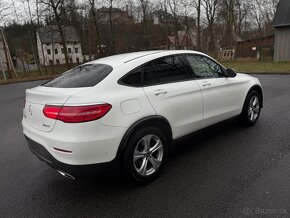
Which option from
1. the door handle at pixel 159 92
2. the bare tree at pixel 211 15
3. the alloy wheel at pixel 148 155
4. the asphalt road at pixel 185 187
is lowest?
the asphalt road at pixel 185 187

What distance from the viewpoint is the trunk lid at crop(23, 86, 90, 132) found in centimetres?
266

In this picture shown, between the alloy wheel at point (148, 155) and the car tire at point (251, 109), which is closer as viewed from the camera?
the alloy wheel at point (148, 155)

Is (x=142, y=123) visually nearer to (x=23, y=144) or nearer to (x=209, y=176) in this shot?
(x=209, y=176)

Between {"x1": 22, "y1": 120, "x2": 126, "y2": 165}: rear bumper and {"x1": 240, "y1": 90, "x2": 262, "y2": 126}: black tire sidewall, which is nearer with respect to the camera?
{"x1": 22, "y1": 120, "x2": 126, "y2": 165}: rear bumper

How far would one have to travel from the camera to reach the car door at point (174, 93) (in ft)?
10.1

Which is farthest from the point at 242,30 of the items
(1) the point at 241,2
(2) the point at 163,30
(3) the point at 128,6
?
(3) the point at 128,6

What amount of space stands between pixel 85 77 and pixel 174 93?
3.85ft

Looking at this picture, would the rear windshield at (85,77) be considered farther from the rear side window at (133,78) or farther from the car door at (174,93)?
the car door at (174,93)

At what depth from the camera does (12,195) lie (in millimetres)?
3055

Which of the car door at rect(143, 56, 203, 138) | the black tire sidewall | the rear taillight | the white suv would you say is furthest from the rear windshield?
the black tire sidewall

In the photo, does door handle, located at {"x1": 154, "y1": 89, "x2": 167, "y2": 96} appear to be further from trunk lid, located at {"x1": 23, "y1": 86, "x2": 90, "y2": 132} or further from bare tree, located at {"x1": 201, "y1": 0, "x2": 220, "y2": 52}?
bare tree, located at {"x1": 201, "y1": 0, "x2": 220, "y2": 52}

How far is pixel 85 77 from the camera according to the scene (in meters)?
3.04

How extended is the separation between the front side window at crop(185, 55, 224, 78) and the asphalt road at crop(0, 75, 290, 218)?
3.83ft

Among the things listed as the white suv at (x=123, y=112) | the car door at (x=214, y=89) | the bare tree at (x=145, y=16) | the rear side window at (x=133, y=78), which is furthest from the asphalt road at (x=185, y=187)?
the bare tree at (x=145, y=16)
